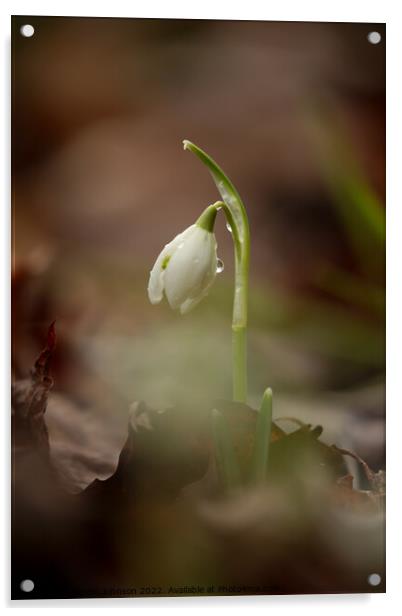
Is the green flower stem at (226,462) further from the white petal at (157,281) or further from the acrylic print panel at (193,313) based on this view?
the white petal at (157,281)

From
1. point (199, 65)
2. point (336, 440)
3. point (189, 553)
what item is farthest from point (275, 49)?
point (189, 553)

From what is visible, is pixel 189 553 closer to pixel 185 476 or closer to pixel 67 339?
pixel 185 476

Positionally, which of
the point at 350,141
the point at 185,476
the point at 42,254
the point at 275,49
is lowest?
the point at 185,476

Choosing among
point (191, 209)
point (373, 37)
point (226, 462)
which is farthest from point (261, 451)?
point (373, 37)

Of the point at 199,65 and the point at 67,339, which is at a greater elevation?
the point at 199,65

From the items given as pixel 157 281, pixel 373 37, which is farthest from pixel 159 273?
pixel 373 37

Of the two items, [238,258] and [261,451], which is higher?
[238,258]

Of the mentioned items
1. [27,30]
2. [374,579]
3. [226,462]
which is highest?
[27,30]

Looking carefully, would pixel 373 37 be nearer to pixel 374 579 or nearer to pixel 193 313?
pixel 193 313
